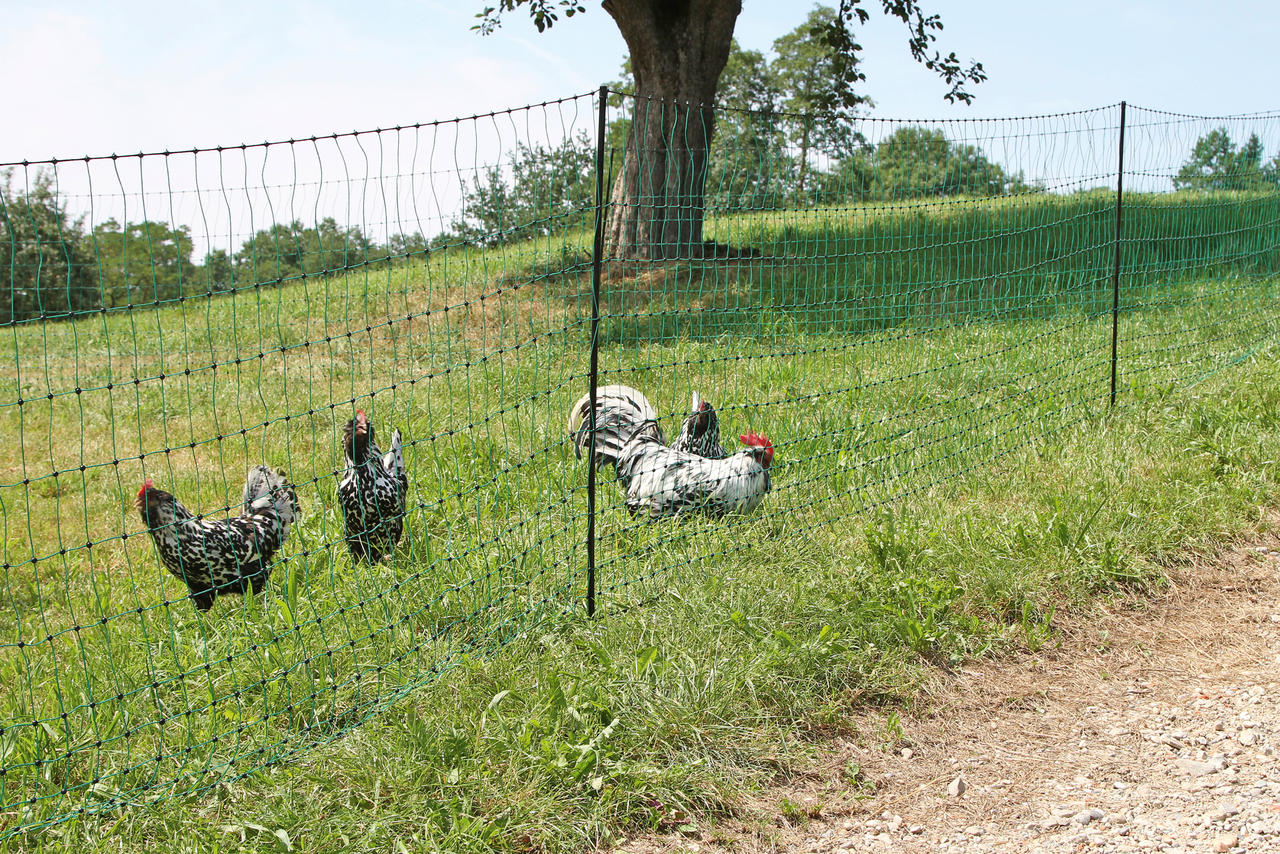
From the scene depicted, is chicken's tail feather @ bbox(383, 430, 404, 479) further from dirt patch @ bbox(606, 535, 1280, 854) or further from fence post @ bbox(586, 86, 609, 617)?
dirt patch @ bbox(606, 535, 1280, 854)

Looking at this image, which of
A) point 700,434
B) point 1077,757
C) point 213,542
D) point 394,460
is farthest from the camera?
point 700,434

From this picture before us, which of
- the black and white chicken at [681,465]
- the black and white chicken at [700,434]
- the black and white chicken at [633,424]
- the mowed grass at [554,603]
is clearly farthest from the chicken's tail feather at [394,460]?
the black and white chicken at [700,434]

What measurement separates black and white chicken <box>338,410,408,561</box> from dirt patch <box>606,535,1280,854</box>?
82.6 inches

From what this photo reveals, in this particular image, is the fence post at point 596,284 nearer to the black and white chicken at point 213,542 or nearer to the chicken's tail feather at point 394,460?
the chicken's tail feather at point 394,460

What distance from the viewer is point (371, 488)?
4.12m

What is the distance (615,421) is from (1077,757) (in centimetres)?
282

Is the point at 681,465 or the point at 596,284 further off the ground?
the point at 596,284

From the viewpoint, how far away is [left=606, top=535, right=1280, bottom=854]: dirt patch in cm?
269

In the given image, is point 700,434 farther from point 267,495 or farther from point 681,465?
point 267,495

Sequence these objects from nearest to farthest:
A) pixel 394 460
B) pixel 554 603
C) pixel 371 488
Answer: pixel 554 603, pixel 371 488, pixel 394 460

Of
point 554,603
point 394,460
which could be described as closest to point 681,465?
point 554,603

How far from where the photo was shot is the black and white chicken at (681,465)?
176 inches

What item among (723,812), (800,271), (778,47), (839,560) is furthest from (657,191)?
(778,47)

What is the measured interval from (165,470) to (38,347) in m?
7.24
